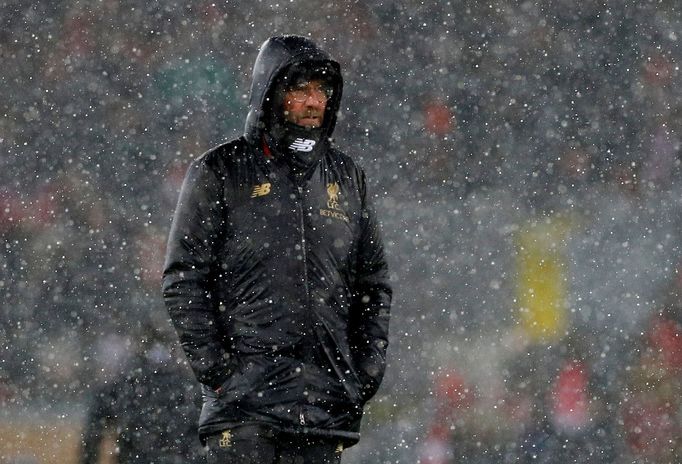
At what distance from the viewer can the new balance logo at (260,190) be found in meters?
3.79

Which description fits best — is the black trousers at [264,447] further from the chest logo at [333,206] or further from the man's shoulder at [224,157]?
the man's shoulder at [224,157]

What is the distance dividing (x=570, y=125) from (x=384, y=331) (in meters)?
5.03

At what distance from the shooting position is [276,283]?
3.69 m

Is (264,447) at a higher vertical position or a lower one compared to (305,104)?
lower

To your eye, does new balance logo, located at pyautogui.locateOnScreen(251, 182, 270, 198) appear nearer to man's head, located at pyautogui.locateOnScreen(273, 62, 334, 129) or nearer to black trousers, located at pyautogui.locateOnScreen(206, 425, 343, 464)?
man's head, located at pyautogui.locateOnScreen(273, 62, 334, 129)

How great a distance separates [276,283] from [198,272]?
237mm

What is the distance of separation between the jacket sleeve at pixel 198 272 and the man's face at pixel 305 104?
311mm

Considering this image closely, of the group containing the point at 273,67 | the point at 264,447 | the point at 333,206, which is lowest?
the point at 264,447

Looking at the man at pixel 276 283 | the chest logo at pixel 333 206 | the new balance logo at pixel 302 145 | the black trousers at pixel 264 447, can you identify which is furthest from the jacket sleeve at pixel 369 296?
the black trousers at pixel 264 447

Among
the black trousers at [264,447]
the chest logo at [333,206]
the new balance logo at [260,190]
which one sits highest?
the new balance logo at [260,190]

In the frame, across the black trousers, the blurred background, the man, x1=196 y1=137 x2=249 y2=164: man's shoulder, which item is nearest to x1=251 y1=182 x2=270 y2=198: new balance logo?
the man

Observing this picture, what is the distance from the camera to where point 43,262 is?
8.09 metres

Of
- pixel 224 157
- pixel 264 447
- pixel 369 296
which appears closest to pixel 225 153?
pixel 224 157

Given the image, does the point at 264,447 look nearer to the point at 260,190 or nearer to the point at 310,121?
the point at 260,190
